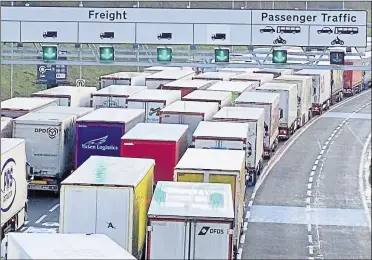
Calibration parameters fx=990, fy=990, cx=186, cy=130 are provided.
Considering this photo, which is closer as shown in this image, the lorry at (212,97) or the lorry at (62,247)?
the lorry at (62,247)

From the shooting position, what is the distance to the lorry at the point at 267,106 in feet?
123

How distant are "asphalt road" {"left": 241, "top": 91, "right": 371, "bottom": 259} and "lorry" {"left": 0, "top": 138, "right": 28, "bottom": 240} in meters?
5.61

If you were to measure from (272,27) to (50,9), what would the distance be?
7948 millimetres

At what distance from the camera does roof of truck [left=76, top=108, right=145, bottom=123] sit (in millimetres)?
30400

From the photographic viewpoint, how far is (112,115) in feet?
105

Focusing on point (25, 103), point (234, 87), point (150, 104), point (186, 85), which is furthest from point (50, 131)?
point (234, 87)

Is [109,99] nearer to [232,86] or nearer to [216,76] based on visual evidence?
[232,86]

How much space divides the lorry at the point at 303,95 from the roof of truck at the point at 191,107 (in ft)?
38.5

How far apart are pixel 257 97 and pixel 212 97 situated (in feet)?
5.83

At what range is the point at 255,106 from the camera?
37.5 metres

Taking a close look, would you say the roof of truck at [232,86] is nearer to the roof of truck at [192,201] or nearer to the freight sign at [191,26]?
the freight sign at [191,26]

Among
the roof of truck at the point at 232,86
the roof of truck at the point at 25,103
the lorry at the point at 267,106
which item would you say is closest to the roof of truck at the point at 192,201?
the roof of truck at the point at 25,103

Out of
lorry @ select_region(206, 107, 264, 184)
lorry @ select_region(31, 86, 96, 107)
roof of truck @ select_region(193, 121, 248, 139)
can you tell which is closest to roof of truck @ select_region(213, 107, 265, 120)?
lorry @ select_region(206, 107, 264, 184)

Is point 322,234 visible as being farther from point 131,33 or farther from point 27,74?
point 27,74
